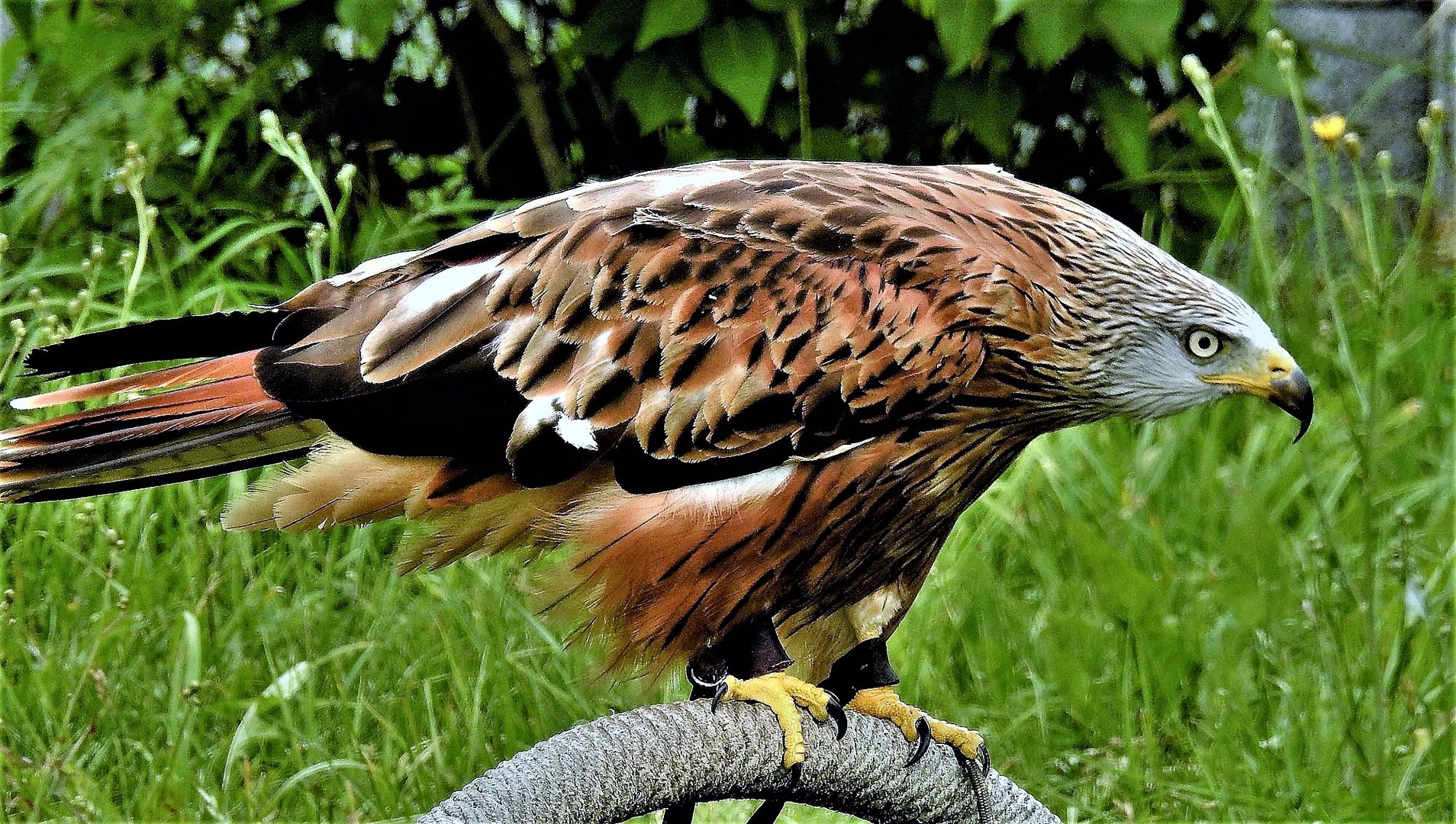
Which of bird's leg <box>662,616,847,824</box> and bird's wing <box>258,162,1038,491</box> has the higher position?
bird's wing <box>258,162,1038,491</box>

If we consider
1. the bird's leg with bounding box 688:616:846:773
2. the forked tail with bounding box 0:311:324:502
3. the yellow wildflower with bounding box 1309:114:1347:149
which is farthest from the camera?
the yellow wildflower with bounding box 1309:114:1347:149

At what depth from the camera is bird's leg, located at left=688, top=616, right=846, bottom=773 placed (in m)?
2.06

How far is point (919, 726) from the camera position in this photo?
91.7 inches

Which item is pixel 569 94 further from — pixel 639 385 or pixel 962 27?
pixel 639 385

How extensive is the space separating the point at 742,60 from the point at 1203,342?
6.16 ft

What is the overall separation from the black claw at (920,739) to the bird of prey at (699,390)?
0.02 meters

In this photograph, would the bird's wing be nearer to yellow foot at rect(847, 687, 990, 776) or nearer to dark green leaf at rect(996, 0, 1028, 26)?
yellow foot at rect(847, 687, 990, 776)

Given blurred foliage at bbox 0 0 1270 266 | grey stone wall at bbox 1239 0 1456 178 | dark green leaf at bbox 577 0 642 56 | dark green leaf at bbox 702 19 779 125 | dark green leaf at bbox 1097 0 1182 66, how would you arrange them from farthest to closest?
grey stone wall at bbox 1239 0 1456 178
dark green leaf at bbox 577 0 642 56
blurred foliage at bbox 0 0 1270 266
dark green leaf at bbox 702 19 779 125
dark green leaf at bbox 1097 0 1182 66

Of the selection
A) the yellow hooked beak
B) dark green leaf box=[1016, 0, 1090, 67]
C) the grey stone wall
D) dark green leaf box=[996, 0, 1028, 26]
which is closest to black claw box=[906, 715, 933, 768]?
the yellow hooked beak

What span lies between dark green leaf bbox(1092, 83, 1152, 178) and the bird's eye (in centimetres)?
195

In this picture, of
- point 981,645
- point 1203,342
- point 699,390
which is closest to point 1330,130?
point 1203,342

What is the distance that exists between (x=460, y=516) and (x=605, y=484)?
21 centimetres

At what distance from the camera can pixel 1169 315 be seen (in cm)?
233

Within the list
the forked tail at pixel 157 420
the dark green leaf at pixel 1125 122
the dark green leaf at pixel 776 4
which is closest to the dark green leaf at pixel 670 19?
the dark green leaf at pixel 776 4
